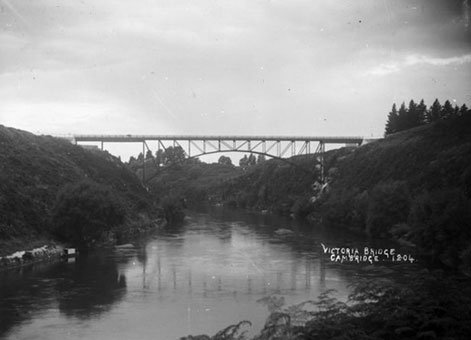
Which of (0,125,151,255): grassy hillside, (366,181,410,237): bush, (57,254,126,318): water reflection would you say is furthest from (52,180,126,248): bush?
(366,181,410,237): bush

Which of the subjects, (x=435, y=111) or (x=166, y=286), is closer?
(x=166, y=286)

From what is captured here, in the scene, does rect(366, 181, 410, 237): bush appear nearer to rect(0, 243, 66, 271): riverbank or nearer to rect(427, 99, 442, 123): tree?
rect(0, 243, 66, 271): riverbank

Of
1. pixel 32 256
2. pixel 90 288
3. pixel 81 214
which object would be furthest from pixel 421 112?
pixel 90 288

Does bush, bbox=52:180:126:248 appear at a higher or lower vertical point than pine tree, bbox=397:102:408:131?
lower

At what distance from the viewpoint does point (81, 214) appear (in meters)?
45.7

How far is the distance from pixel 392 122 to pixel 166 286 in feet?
242

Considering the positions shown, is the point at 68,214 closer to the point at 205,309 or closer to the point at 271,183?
the point at 205,309

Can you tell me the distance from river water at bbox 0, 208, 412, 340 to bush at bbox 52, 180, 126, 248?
3273mm

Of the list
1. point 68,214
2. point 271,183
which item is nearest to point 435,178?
point 68,214

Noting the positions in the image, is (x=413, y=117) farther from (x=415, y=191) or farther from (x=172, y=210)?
(x=172, y=210)

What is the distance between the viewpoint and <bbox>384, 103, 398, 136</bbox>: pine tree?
9462 cm

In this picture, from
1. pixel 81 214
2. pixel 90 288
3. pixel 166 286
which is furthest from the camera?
pixel 81 214

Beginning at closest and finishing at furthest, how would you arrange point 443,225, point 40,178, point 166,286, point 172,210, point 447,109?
1. point 166,286
2. point 443,225
3. point 40,178
4. point 172,210
5. point 447,109

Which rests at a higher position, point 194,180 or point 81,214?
point 194,180
